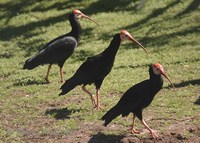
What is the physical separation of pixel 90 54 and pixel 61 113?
5.10 meters

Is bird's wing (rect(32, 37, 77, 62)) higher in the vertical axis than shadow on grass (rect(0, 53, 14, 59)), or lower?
higher

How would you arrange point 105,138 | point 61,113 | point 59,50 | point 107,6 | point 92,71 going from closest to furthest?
point 105,138 < point 92,71 < point 61,113 < point 59,50 < point 107,6

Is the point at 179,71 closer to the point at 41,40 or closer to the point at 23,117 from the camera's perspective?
the point at 23,117

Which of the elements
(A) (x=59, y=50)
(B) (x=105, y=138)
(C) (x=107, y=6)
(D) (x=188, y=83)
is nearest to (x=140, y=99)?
(B) (x=105, y=138)

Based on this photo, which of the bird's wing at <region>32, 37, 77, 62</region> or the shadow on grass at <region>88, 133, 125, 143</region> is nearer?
the shadow on grass at <region>88, 133, 125, 143</region>

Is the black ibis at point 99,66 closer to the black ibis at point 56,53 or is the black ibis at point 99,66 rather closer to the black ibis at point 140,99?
the black ibis at point 140,99

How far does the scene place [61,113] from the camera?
9047 millimetres

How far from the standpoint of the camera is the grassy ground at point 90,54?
8.42 m

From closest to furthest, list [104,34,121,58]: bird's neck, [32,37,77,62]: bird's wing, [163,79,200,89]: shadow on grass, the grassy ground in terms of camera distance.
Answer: the grassy ground
[104,34,121,58]: bird's neck
[163,79,200,89]: shadow on grass
[32,37,77,62]: bird's wing

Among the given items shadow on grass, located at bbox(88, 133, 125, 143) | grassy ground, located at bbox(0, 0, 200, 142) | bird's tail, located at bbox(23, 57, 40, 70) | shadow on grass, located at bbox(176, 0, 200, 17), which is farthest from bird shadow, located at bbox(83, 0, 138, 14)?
shadow on grass, located at bbox(88, 133, 125, 143)

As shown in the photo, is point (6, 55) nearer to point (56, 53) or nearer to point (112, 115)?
point (56, 53)

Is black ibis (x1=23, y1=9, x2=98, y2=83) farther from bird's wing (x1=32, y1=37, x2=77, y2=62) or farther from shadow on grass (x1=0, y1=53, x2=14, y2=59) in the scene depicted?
shadow on grass (x1=0, y1=53, x2=14, y2=59)

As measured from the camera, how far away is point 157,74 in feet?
24.8

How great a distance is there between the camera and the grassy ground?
8.42 meters
